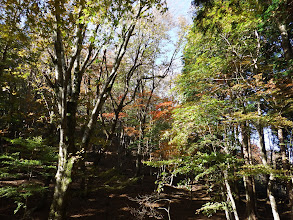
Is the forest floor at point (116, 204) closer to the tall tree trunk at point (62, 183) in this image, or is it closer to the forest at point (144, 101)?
the forest at point (144, 101)

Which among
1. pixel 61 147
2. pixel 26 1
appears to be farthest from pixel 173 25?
pixel 61 147

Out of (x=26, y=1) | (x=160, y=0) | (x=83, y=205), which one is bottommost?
(x=83, y=205)

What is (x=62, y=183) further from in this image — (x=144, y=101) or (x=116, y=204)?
(x=144, y=101)

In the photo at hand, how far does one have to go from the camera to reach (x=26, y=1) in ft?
10.6

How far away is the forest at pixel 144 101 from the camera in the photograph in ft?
11.9

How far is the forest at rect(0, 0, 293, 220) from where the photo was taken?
11.9 ft

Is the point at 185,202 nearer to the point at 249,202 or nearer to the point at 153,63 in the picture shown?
the point at 249,202

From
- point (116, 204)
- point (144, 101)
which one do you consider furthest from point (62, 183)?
point (144, 101)

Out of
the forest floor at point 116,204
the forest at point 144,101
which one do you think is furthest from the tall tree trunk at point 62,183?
the forest floor at point 116,204

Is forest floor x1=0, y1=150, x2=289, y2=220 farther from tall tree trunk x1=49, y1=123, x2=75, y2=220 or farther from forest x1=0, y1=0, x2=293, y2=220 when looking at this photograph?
tall tree trunk x1=49, y1=123, x2=75, y2=220

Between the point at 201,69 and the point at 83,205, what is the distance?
32.7 ft

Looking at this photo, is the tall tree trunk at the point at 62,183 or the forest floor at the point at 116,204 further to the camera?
the forest floor at the point at 116,204

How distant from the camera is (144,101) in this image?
13.8 metres

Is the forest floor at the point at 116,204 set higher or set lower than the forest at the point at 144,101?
lower
